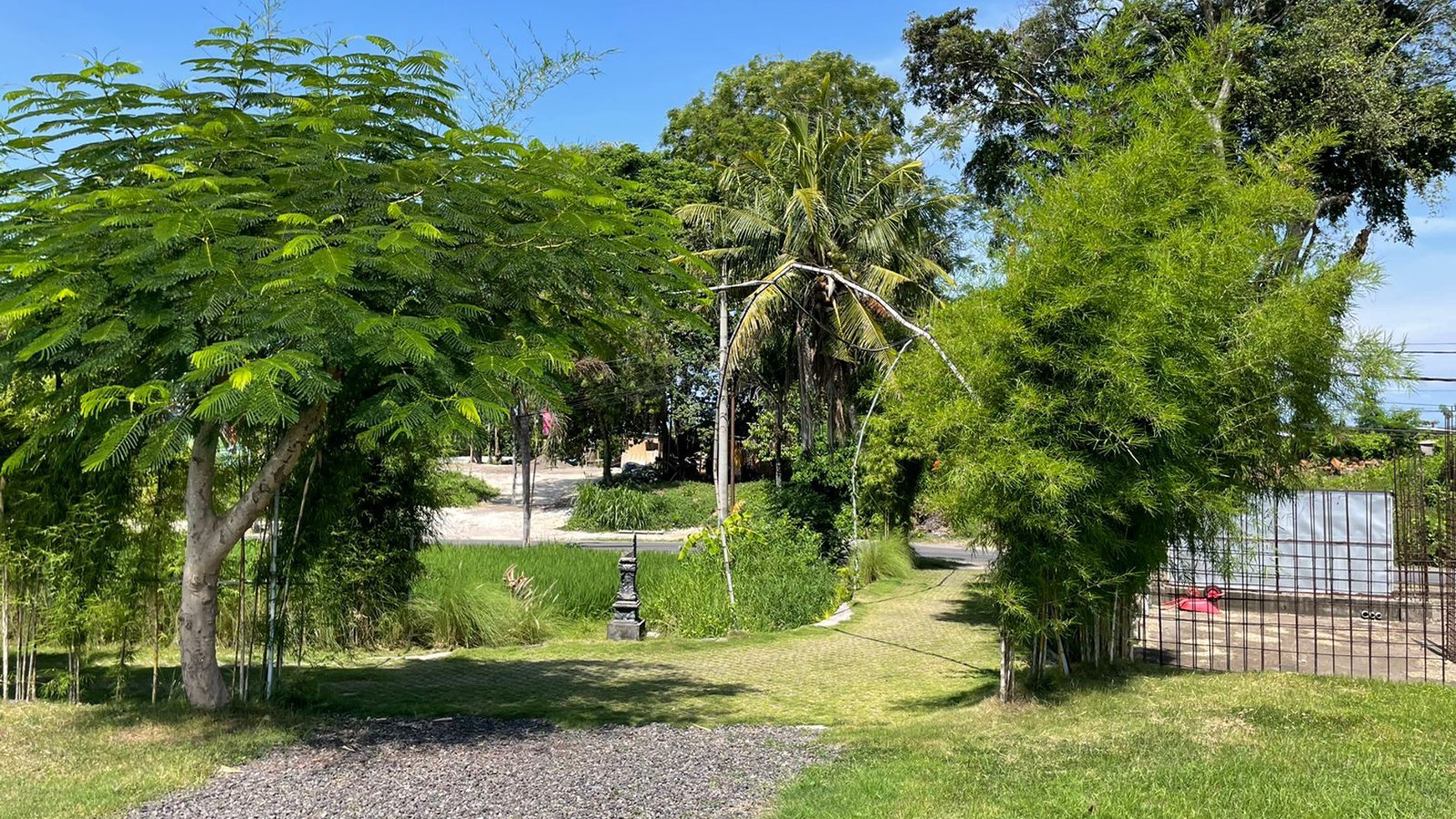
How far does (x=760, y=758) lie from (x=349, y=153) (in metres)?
4.86

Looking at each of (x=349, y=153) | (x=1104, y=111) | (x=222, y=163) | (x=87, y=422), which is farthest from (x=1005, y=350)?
(x=87, y=422)

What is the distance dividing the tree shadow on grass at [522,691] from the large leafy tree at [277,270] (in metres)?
1.41

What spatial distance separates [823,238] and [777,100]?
15627mm

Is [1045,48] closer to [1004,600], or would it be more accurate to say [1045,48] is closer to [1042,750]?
[1004,600]

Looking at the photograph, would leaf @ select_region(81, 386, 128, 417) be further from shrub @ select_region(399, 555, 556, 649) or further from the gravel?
shrub @ select_region(399, 555, 556, 649)

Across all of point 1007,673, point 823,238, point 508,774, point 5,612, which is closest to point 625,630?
point 1007,673

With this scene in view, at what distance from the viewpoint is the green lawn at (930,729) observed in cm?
521

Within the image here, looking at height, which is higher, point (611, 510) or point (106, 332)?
point (106, 332)

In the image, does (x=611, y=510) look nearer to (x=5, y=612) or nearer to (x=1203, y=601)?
(x=1203, y=601)

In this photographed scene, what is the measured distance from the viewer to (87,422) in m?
6.50

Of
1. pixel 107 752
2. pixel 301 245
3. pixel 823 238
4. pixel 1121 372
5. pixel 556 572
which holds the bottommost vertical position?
pixel 107 752

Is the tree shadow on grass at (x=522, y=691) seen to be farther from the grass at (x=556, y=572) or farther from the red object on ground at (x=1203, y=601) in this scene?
the red object on ground at (x=1203, y=601)

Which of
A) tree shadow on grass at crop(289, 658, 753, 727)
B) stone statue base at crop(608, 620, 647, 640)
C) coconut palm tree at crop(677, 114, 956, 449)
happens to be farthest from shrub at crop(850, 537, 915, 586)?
tree shadow on grass at crop(289, 658, 753, 727)

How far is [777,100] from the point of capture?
31062mm
